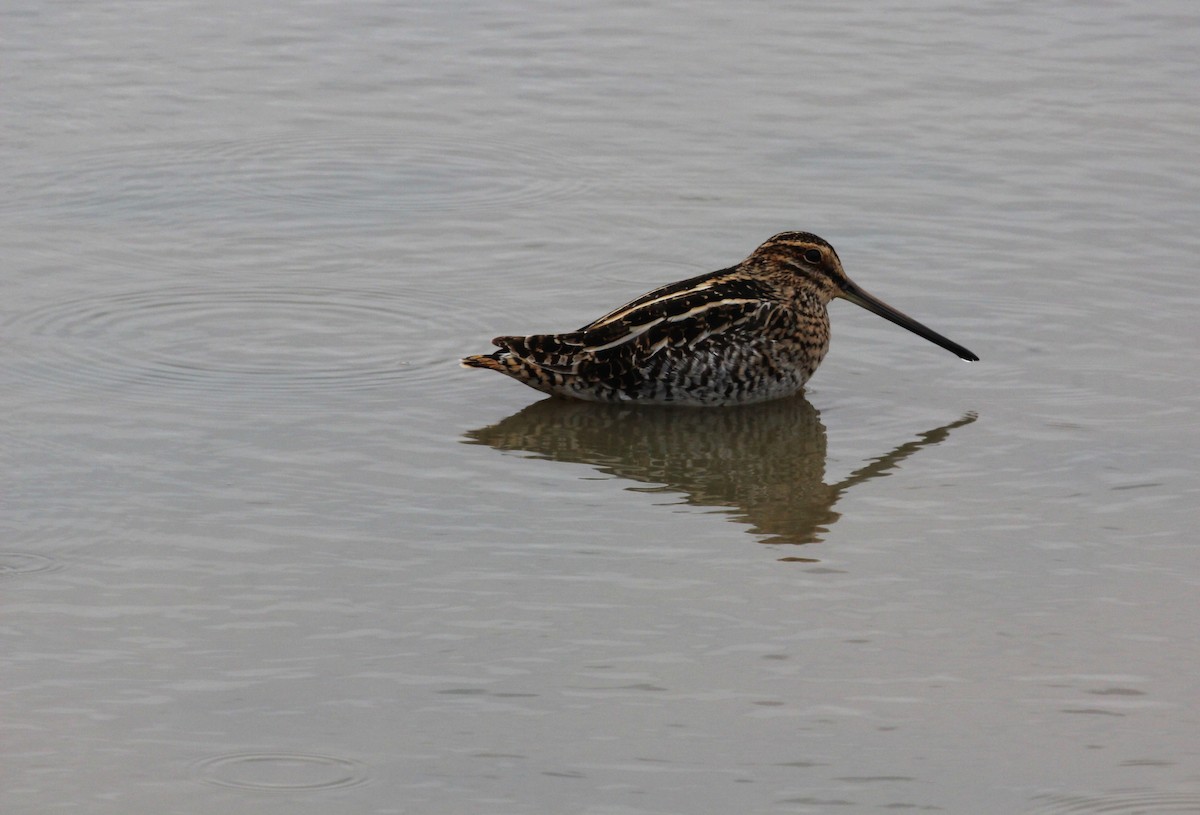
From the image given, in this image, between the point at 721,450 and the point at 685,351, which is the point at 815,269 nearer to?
the point at 685,351

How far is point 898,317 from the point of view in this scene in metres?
11.5

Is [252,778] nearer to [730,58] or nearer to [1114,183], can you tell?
[1114,183]

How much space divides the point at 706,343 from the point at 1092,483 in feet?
7.67

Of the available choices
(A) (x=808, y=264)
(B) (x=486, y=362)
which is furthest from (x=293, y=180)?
(A) (x=808, y=264)

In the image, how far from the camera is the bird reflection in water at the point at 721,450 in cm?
954

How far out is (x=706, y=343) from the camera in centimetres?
1102

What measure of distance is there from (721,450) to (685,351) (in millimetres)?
758

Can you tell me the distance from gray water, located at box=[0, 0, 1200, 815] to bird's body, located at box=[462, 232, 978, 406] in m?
0.16

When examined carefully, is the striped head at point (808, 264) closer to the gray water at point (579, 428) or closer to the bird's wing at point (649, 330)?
the bird's wing at point (649, 330)

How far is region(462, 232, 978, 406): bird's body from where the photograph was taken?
36.0ft

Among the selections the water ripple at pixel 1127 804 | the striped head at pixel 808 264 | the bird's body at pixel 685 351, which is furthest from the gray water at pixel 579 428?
the striped head at pixel 808 264

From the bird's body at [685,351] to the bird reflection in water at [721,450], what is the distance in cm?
12

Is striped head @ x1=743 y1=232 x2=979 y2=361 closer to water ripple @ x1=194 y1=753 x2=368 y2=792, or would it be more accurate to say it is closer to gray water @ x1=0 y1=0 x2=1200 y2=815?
gray water @ x1=0 y1=0 x2=1200 y2=815

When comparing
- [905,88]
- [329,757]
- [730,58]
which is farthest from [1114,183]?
[329,757]
